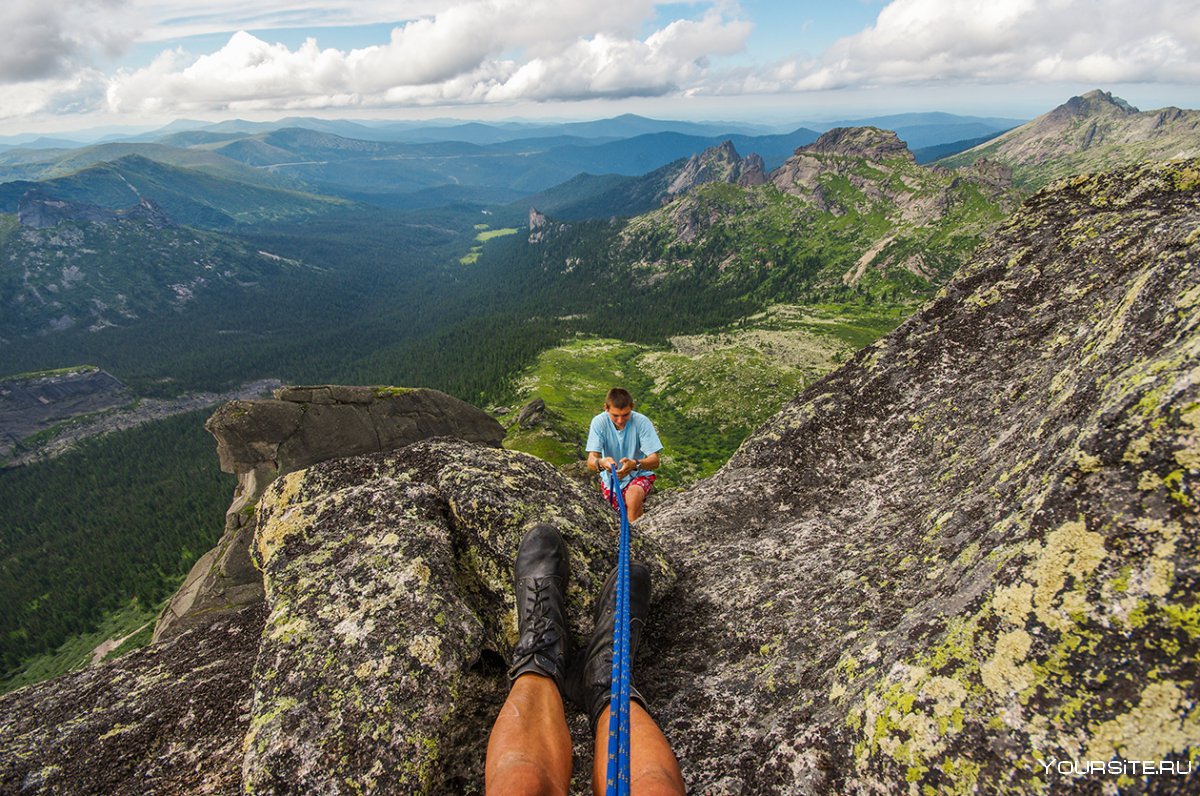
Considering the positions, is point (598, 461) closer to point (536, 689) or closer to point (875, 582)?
point (536, 689)

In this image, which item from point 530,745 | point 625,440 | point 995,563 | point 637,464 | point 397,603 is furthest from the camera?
point 625,440

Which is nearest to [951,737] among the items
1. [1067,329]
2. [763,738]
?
[763,738]

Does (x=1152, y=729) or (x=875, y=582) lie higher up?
(x=1152, y=729)

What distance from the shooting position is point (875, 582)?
9.44m

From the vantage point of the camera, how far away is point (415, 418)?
65875 mm

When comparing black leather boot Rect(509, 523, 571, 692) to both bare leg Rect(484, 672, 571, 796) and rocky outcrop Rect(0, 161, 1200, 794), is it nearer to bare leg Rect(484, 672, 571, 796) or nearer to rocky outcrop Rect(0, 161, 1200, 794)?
bare leg Rect(484, 672, 571, 796)

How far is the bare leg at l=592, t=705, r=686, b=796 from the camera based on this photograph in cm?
650

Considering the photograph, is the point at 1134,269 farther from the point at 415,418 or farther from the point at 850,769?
the point at 415,418

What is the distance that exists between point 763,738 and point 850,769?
1.44m

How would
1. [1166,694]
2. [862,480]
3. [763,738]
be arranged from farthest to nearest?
[862,480], [763,738], [1166,694]

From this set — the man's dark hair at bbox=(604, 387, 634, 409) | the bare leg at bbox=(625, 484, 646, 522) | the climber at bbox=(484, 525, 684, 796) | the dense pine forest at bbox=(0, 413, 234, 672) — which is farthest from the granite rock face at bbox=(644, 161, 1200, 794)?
the dense pine forest at bbox=(0, 413, 234, 672)

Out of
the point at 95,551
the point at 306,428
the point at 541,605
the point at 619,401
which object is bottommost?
the point at 95,551

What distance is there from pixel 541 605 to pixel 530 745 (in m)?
2.69

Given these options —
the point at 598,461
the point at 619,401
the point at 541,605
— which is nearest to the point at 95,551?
the point at 598,461
